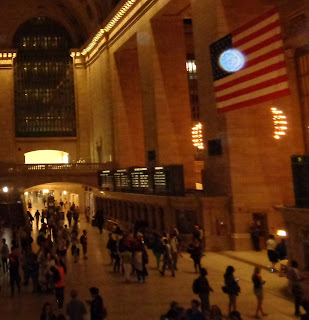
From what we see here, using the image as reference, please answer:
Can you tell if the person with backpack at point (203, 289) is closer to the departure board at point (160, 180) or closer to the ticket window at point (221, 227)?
the ticket window at point (221, 227)

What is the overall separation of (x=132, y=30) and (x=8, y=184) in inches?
494

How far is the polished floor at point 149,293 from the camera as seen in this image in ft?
27.4

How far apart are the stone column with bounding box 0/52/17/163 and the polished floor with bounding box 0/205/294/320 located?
2245cm

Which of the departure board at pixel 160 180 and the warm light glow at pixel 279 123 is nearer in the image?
the warm light glow at pixel 279 123

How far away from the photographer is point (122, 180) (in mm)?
22219

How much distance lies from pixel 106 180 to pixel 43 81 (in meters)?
14.4

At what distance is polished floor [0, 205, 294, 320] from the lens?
27.4 feet

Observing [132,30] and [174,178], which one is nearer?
[174,178]

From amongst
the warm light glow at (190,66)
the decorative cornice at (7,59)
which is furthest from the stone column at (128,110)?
the decorative cornice at (7,59)

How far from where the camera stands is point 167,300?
9.02 m

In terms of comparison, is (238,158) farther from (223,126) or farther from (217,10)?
(217,10)

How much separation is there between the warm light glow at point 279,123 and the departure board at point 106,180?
438 inches

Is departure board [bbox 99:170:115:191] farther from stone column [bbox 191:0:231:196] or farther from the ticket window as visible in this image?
the ticket window

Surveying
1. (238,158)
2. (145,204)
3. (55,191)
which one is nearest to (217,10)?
(238,158)
